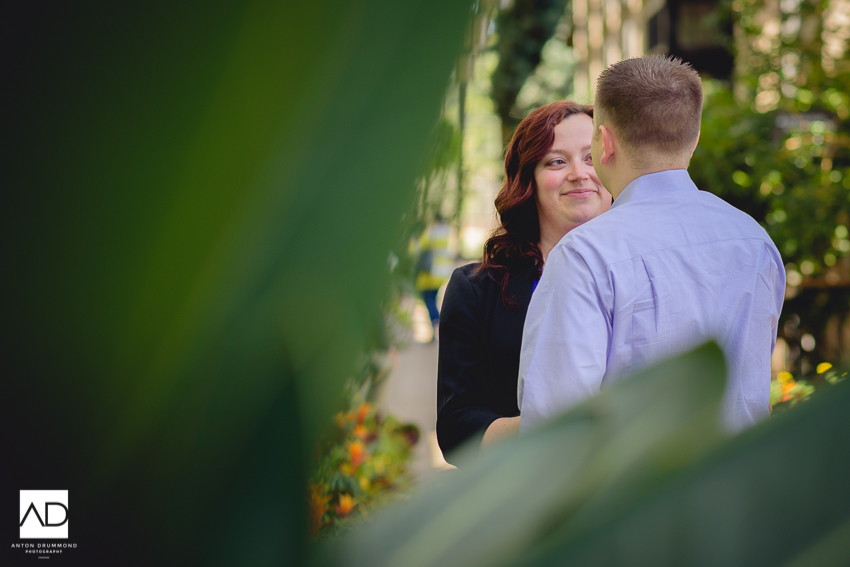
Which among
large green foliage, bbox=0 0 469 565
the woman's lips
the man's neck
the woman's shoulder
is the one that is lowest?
large green foliage, bbox=0 0 469 565

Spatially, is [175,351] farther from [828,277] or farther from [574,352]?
[828,277]

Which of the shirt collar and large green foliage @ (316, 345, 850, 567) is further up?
the shirt collar

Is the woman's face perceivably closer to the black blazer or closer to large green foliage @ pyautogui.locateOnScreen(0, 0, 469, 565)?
the black blazer

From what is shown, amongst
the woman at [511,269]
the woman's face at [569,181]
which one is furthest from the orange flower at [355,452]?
the woman's face at [569,181]

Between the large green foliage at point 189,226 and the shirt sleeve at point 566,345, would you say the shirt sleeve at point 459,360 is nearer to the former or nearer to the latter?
the shirt sleeve at point 566,345

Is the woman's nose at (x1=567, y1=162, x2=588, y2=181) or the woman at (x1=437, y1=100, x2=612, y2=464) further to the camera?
the woman's nose at (x1=567, y1=162, x2=588, y2=181)

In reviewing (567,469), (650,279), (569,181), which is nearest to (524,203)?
(569,181)

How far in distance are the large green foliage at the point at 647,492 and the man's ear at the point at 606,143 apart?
1738 mm

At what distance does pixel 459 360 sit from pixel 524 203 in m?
0.61

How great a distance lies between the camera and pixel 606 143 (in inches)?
73.3

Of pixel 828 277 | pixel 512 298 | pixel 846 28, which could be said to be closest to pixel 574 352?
pixel 512 298

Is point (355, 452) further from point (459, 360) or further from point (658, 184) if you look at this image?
point (658, 184)

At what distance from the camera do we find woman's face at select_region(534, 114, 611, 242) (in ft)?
7.50

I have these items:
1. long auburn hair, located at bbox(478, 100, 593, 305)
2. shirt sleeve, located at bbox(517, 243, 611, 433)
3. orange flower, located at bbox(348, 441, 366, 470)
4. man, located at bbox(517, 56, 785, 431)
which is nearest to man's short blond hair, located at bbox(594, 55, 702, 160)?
man, located at bbox(517, 56, 785, 431)
